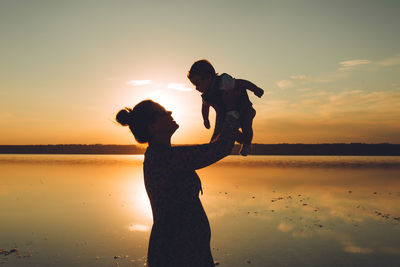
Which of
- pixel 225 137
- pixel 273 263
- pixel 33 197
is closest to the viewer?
pixel 225 137

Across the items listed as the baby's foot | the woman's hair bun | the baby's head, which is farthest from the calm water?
the woman's hair bun

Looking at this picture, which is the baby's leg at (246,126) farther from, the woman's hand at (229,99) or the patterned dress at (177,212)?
the patterned dress at (177,212)

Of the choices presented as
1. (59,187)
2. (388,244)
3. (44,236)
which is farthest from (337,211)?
(59,187)

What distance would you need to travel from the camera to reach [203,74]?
4023 mm

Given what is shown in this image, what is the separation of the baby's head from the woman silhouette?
3.08ft

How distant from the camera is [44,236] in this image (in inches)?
574

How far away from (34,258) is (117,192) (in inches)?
685

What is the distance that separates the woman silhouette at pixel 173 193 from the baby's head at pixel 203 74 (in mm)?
938

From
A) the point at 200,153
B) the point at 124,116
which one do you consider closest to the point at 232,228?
the point at 124,116

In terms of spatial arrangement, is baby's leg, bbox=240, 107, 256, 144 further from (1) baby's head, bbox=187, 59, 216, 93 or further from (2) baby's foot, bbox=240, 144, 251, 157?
(1) baby's head, bbox=187, 59, 216, 93

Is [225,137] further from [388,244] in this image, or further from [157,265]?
[388,244]

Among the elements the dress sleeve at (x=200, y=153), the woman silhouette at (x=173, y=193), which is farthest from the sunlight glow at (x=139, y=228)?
the dress sleeve at (x=200, y=153)

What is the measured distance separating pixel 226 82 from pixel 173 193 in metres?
1.20

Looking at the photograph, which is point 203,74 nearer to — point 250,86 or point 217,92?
point 217,92
